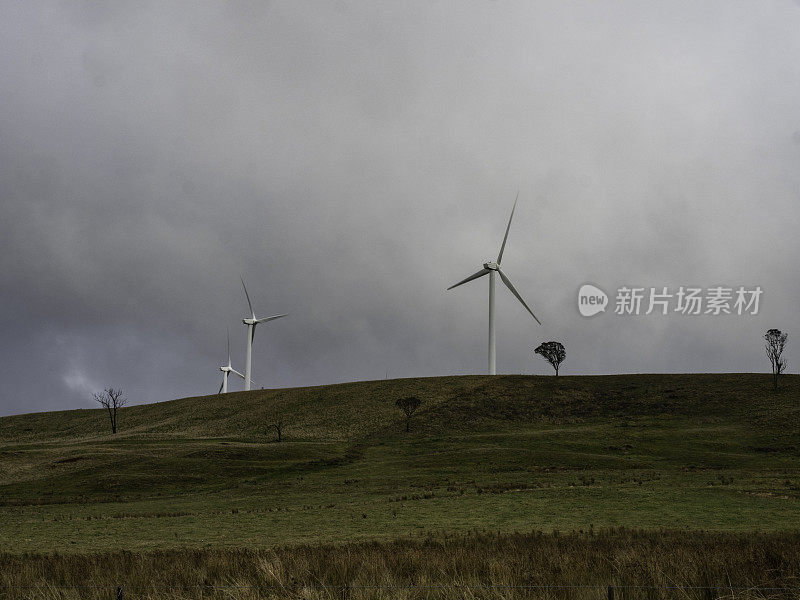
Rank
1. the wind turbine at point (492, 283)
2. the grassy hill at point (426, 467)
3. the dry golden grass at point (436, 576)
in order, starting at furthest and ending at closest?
the wind turbine at point (492, 283)
the grassy hill at point (426, 467)
the dry golden grass at point (436, 576)

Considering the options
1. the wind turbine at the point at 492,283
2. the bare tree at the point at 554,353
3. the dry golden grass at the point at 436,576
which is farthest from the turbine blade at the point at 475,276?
the dry golden grass at the point at 436,576

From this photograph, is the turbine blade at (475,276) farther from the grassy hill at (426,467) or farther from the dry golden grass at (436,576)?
the dry golden grass at (436,576)

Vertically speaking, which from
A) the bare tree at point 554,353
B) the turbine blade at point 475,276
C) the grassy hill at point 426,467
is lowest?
the grassy hill at point 426,467

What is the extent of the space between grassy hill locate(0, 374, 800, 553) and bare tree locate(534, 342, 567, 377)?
12.1 meters

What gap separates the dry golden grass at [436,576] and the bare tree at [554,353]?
437ft

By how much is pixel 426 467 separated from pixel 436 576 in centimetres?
5173

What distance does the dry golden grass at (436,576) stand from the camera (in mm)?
11023

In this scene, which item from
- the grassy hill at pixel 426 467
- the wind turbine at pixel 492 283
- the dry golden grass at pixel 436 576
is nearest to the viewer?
the dry golden grass at pixel 436 576

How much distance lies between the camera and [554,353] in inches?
5866

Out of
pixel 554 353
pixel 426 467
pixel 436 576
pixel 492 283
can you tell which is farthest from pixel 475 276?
pixel 436 576

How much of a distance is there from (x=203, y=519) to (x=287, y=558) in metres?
22.9

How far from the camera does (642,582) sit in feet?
39.4

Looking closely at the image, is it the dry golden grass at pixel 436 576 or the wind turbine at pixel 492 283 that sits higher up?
the wind turbine at pixel 492 283

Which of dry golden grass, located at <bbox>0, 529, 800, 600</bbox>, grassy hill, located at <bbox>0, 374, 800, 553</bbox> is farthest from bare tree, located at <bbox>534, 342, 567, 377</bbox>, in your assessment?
dry golden grass, located at <bbox>0, 529, 800, 600</bbox>
